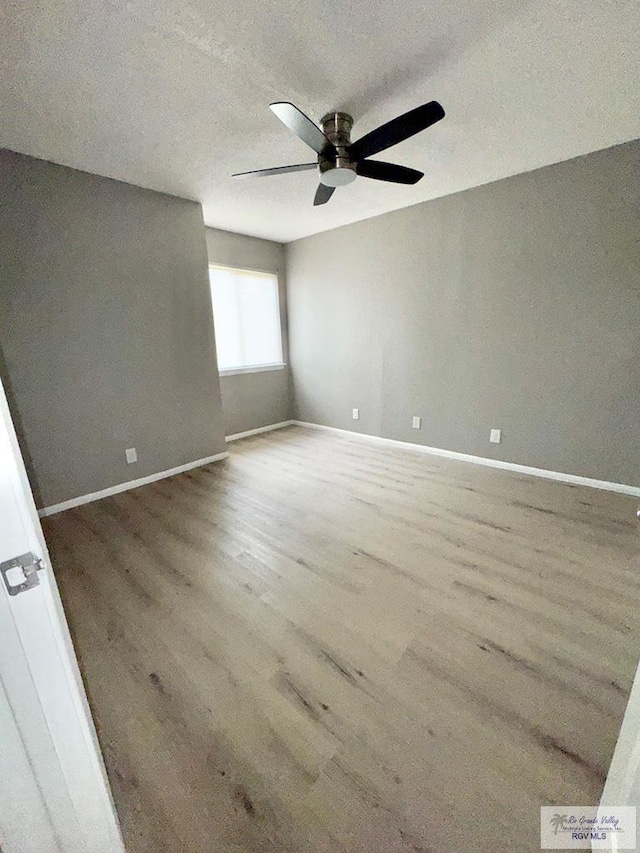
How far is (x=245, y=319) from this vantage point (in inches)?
170

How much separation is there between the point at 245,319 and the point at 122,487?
2482mm

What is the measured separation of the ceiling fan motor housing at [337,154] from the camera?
1837 millimetres

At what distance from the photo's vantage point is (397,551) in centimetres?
203

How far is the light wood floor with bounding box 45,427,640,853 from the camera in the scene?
929 millimetres

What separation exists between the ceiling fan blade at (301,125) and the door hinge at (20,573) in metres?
1.79

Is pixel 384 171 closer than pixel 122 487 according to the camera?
Yes

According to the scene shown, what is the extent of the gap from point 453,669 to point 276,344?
4.21m

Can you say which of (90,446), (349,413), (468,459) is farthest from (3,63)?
(468,459)

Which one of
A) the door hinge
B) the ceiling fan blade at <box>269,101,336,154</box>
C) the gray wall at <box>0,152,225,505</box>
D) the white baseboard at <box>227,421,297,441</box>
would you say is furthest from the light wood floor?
the ceiling fan blade at <box>269,101,336,154</box>

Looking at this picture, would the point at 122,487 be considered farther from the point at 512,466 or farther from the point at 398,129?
the point at 512,466

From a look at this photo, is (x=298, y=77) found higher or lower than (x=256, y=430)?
higher

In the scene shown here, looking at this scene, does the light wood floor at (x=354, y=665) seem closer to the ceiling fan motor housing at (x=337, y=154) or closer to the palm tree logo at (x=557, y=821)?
the palm tree logo at (x=557, y=821)

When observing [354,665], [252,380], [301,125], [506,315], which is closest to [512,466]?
[506,315]
